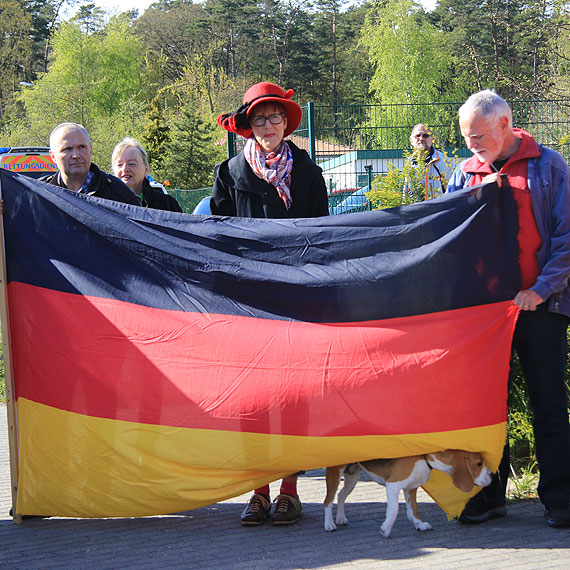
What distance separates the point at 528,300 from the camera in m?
4.09

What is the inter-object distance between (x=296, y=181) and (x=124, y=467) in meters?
1.91

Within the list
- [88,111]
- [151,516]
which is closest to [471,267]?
[151,516]

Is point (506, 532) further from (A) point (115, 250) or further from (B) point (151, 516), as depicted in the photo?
(A) point (115, 250)

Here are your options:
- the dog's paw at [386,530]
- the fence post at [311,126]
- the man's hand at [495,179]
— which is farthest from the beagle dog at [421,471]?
the fence post at [311,126]

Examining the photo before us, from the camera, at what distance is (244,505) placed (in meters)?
4.95

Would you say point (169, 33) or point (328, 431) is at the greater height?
point (169, 33)

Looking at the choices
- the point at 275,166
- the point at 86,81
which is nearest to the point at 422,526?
the point at 275,166

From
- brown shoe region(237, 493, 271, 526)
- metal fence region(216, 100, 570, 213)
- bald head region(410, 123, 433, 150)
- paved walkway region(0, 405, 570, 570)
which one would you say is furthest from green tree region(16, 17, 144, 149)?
brown shoe region(237, 493, 271, 526)

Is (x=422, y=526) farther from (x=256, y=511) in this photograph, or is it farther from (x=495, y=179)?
(x=495, y=179)

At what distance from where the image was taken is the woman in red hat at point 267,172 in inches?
187

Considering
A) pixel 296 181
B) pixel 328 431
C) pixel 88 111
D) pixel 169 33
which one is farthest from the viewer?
pixel 169 33

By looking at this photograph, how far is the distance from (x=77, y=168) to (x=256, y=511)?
2.28 m

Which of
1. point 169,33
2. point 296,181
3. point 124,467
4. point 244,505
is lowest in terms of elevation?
point 244,505

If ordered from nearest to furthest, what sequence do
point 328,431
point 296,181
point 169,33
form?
1. point 328,431
2. point 296,181
3. point 169,33
